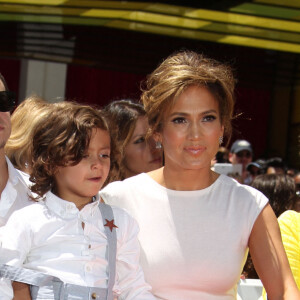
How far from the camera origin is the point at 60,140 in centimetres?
235

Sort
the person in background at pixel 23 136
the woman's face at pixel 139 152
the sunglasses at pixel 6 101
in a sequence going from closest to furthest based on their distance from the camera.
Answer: the sunglasses at pixel 6 101 < the person in background at pixel 23 136 < the woman's face at pixel 139 152

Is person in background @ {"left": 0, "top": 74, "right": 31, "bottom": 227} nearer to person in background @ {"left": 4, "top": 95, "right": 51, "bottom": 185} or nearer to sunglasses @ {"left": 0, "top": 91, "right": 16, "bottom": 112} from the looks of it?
sunglasses @ {"left": 0, "top": 91, "right": 16, "bottom": 112}

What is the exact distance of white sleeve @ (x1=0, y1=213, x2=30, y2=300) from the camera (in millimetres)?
2133

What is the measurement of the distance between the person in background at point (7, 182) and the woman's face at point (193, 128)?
609 millimetres

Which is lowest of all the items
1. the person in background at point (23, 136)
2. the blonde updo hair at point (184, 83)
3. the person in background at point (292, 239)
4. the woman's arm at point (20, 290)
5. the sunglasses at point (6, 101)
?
the woman's arm at point (20, 290)

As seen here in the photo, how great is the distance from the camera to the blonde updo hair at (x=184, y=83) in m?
2.52

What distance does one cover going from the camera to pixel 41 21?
11539mm

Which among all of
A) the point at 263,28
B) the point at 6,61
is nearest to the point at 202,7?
the point at 263,28

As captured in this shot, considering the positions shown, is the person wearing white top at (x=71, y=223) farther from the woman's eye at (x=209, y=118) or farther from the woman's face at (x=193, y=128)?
the woman's eye at (x=209, y=118)

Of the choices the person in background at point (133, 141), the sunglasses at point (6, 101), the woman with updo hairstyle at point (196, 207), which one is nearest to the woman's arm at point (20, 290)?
the woman with updo hairstyle at point (196, 207)

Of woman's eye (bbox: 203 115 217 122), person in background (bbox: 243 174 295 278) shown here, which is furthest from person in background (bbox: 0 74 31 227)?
person in background (bbox: 243 174 295 278)

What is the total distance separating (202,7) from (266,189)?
6.89 meters

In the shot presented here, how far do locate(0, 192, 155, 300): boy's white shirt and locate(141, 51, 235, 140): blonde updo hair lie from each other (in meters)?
0.45

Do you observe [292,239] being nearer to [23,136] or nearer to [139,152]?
[139,152]
